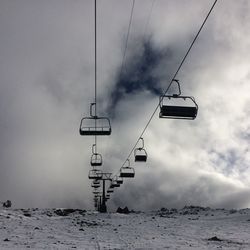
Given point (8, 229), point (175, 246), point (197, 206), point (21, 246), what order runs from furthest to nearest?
1. point (197, 206)
2. point (8, 229)
3. point (175, 246)
4. point (21, 246)

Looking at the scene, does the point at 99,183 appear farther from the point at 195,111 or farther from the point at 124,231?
the point at 195,111

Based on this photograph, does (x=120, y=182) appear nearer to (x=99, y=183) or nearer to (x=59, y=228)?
(x=99, y=183)

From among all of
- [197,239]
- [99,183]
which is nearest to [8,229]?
[197,239]

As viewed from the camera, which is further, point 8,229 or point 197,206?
point 197,206

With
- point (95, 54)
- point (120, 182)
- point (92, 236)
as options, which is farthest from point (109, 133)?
point (120, 182)

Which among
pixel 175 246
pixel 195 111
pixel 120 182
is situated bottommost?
pixel 175 246

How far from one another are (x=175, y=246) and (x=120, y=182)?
32590 mm

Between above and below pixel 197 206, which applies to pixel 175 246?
below

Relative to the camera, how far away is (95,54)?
39.1ft

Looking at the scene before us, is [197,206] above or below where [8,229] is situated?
above

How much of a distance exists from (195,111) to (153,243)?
23.3 ft

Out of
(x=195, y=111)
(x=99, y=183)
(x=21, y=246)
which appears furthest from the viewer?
(x=99, y=183)

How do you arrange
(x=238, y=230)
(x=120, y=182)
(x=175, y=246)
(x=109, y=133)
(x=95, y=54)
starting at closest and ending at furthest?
(x=95, y=54) → (x=175, y=246) → (x=109, y=133) → (x=238, y=230) → (x=120, y=182)

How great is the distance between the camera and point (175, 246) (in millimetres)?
17844
